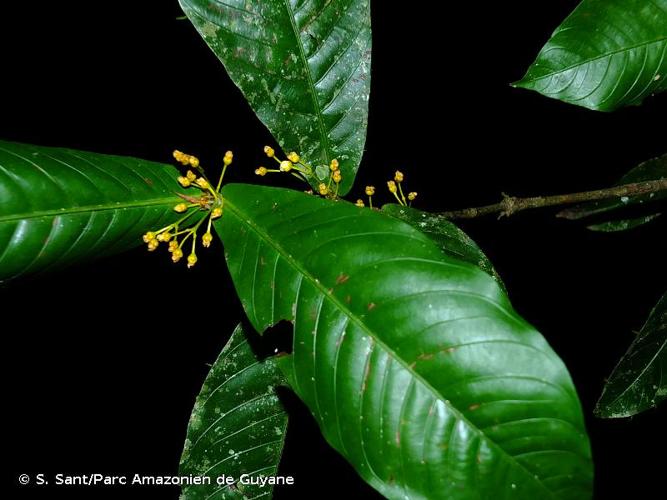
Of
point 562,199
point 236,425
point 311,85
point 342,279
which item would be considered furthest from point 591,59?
point 236,425

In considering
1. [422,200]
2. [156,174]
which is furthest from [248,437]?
[422,200]

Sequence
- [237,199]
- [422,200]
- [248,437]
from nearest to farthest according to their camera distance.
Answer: [237,199], [248,437], [422,200]

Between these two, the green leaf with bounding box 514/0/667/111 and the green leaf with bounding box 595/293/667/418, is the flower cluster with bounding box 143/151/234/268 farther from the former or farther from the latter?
the green leaf with bounding box 595/293/667/418

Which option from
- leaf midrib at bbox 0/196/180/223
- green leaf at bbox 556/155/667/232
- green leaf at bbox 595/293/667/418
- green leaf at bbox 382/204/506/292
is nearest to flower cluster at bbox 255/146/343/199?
green leaf at bbox 382/204/506/292

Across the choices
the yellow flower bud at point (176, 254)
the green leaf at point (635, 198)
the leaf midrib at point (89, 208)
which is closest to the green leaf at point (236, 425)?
the yellow flower bud at point (176, 254)

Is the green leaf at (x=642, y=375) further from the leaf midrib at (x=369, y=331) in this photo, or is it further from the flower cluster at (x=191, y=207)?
the flower cluster at (x=191, y=207)

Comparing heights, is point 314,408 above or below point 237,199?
below

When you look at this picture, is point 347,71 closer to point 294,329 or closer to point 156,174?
point 156,174
